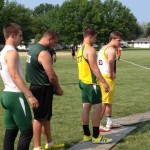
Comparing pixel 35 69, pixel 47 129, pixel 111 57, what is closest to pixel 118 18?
pixel 111 57

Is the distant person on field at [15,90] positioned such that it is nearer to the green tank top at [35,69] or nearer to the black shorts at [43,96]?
the green tank top at [35,69]

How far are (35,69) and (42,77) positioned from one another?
0.16 metres

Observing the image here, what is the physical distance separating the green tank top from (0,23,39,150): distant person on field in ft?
2.35

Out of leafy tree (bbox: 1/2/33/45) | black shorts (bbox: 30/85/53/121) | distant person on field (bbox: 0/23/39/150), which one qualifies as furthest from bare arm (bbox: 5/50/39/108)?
leafy tree (bbox: 1/2/33/45)

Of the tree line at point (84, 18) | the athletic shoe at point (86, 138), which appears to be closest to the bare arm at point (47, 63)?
the athletic shoe at point (86, 138)

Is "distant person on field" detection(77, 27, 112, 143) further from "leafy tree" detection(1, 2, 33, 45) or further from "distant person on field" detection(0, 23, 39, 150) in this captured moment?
"leafy tree" detection(1, 2, 33, 45)

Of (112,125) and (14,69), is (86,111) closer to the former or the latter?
(112,125)

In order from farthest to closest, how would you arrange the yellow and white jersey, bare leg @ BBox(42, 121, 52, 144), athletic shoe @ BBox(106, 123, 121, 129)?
athletic shoe @ BBox(106, 123, 121, 129)
the yellow and white jersey
bare leg @ BBox(42, 121, 52, 144)

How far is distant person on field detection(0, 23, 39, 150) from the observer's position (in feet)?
15.8

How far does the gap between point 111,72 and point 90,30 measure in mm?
1192

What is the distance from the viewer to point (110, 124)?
311 inches

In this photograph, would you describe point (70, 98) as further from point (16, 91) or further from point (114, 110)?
point (16, 91)

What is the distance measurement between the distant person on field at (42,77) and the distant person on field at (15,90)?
Result: 0.71 m

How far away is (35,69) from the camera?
5863 millimetres
